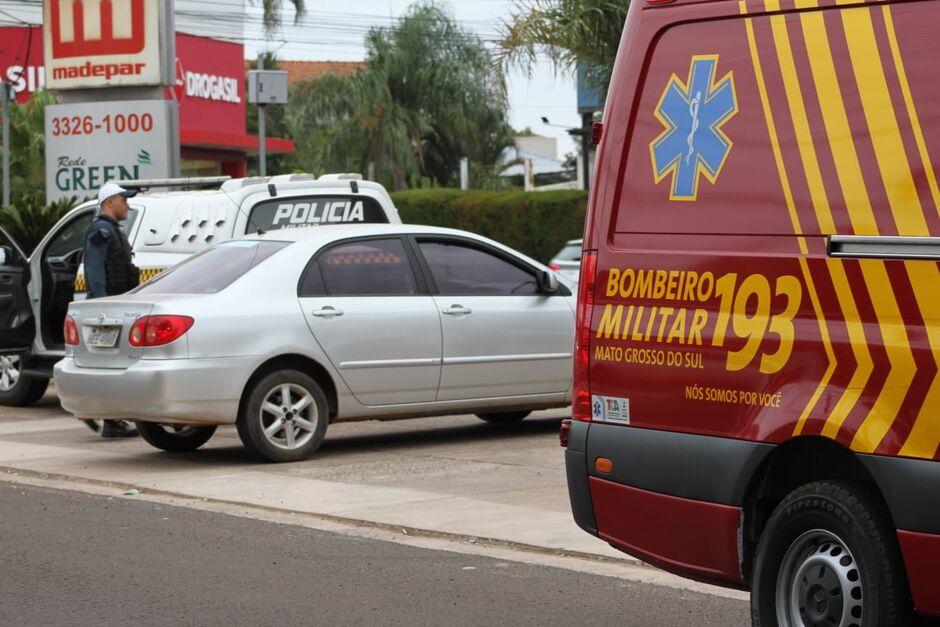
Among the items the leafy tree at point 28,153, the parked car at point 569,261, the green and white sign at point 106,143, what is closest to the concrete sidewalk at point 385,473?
the green and white sign at point 106,143

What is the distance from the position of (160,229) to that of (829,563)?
977 centimetres

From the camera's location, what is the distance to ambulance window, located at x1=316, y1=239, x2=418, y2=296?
1119 cm

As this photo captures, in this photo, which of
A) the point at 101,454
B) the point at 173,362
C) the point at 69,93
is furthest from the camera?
the point at 69,93

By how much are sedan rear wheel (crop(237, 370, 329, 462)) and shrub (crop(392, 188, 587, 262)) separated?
20360mm

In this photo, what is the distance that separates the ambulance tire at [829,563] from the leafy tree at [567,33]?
1553 centimetres

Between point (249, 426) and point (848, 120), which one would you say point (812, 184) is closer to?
point (848, 120)

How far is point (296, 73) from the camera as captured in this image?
8306 cm

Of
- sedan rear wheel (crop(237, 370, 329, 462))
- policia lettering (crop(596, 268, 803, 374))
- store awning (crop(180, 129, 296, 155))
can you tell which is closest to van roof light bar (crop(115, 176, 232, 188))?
sedan rear wheel (crop(237, 370, 329, 462))

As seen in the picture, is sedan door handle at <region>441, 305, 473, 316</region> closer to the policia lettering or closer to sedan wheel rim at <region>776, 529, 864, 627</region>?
the policia lettering

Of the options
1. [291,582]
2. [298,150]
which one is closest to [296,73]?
[298,150]

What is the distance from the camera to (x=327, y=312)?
10969 mm

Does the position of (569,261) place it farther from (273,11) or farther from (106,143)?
(273,11)

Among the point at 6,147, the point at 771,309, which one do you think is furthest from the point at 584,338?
the point at 6,147

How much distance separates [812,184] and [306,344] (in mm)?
6377
